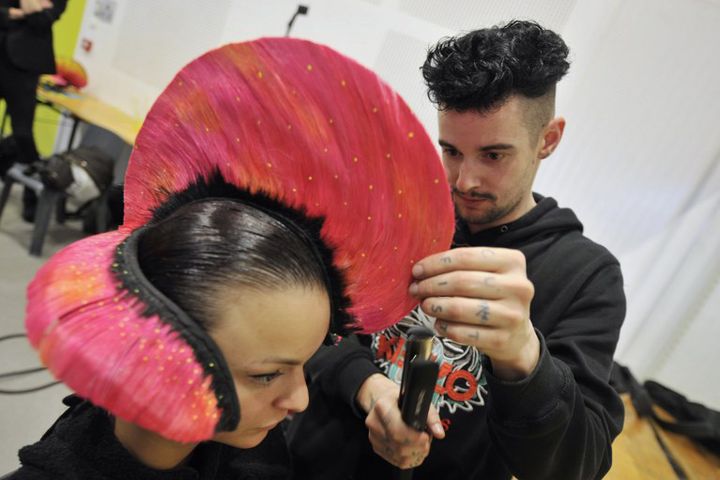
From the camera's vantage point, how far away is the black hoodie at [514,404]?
583 mm

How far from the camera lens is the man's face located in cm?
89

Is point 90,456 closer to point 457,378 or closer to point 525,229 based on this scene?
point 457,378

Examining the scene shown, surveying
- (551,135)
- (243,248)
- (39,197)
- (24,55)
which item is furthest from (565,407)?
(24,55)

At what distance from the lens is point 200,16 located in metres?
3.41

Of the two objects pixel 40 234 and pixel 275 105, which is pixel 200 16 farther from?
pixel 275 105

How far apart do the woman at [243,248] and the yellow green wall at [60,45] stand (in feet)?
15.1

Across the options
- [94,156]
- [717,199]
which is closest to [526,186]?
[717,199]

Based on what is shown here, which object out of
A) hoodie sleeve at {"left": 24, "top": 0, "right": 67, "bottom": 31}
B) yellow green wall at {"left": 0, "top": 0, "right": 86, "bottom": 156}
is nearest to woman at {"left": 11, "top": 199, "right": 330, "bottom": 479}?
hoodie sleeve at {"left": 24, "top": 0, "right": 67, "bottom": 31}

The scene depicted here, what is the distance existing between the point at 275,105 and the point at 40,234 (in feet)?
10.1

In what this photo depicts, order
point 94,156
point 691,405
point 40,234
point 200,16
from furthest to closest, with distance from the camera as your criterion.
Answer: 1. point 200,16
2. point 94,156
3. point 40,234
4. point 691,405

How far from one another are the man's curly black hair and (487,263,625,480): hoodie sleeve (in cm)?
48

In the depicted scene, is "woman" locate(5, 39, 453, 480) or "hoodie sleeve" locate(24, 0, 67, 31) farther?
"hoodie sleeve" locate(24, 0, 67, 31)

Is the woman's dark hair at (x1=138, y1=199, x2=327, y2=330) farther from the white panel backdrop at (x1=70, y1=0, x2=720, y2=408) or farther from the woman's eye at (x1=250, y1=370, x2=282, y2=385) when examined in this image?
the white panel backdrop at (x1=70, y1=0, x2=720, y2=408)

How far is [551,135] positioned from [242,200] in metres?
0.85
